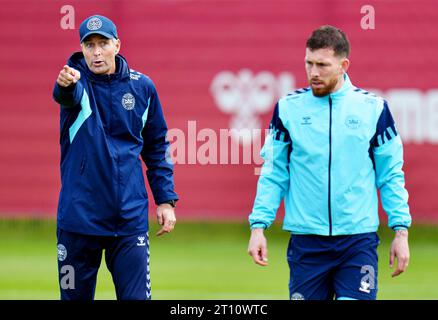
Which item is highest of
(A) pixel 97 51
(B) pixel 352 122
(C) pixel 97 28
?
(C) pixel 97 28

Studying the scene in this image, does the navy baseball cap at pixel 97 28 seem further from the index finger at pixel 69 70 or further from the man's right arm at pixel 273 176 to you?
the man's right arm at pixel 273 176

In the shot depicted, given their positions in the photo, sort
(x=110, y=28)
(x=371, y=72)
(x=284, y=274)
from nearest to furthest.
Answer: (x=110, y=28), (x=284, y=274), (x=371, y=72)

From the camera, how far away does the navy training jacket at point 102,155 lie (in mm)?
5617

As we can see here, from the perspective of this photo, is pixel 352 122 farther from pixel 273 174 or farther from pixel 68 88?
pixel 68 88

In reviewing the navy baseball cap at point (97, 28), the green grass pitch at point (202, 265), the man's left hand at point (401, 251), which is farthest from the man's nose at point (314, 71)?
the green grass pitch at point (202, 265)

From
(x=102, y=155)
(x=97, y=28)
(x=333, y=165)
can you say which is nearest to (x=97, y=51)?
(x=97, y=28)

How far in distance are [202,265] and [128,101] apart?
428 cm

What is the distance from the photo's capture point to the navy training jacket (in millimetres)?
5617

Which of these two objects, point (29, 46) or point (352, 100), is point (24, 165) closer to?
point (29, 46)

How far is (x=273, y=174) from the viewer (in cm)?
550

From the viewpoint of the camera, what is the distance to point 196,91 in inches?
415

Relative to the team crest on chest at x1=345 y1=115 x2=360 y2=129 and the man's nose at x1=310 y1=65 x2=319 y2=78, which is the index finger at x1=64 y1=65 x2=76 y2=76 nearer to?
the man's nose at x1=310 y1=65 x2=319 y2=78
